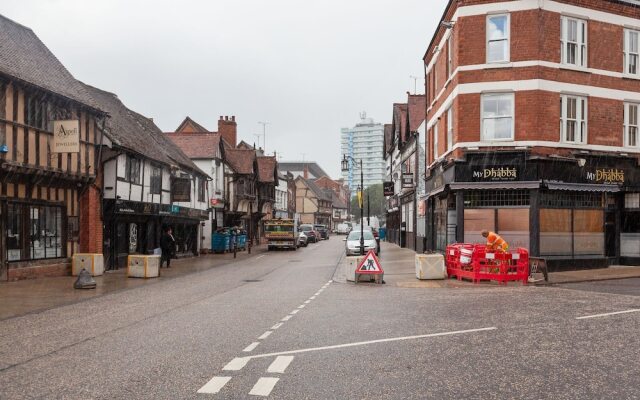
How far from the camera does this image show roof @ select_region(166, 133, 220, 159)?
4472 cm

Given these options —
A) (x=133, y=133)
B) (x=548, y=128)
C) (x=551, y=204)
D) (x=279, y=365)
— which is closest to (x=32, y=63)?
(x=133, y=133)

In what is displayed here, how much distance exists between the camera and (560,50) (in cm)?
2300

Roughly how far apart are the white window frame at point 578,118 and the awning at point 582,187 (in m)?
1.80

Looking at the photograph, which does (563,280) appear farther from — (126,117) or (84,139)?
(126,117)

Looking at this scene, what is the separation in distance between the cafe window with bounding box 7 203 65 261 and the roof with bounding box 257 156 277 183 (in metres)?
41.1

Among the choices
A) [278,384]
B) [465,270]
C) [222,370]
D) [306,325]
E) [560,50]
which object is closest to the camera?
[278,384]

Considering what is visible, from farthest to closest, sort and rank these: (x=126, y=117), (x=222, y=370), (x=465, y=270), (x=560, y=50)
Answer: (x=126, y=117) → (x=560, y=50) → (x=465, y=270) → (x=222, y=370)

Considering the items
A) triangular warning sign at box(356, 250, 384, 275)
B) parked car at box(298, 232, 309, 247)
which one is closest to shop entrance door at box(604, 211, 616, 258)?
triangular warning sign at box(356, 250, 384, 275)

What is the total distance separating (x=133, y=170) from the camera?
28141mm

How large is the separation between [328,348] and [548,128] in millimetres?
17556

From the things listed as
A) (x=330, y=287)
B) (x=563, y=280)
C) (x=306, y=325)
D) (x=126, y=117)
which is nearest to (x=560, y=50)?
(x=563, y=280)

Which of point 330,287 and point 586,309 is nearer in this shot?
point 586,309

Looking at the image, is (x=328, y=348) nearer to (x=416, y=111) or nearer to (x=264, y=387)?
(x=264, y=387)

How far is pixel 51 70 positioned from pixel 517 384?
919 inches
